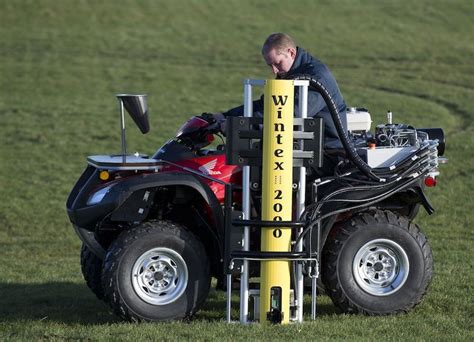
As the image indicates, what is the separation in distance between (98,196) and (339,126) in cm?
186

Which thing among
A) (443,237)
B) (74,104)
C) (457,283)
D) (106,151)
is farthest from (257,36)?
(457,283)

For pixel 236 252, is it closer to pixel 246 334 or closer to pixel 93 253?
pixel 246 334

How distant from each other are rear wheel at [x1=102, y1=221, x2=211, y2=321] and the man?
3.41ft

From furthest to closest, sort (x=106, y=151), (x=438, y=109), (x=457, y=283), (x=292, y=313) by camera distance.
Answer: (x=438, y=109) < (x=106, y=151) < (x=457, y=283) < (x=292, y=313)

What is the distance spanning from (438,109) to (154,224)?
55.5 feet

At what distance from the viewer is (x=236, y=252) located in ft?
26.0

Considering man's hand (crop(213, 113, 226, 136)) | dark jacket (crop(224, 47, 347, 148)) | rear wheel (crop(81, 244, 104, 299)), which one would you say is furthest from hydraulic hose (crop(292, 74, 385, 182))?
rear wheel (crop(81, 244, 104, 299))

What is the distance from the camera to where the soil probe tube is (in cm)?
776

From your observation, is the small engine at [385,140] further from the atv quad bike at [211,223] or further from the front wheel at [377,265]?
the front wheel at [377,265]

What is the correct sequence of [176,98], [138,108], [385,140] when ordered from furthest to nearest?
1. [176,98]
2. [385,140]
3. [138,108]

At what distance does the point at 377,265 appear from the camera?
832 cm

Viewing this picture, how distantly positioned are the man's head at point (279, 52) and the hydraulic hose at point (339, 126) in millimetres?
309

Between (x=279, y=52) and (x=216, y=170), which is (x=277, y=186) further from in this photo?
(x=279, y=52)

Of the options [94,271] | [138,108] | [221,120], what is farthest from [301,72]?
[94,271]
